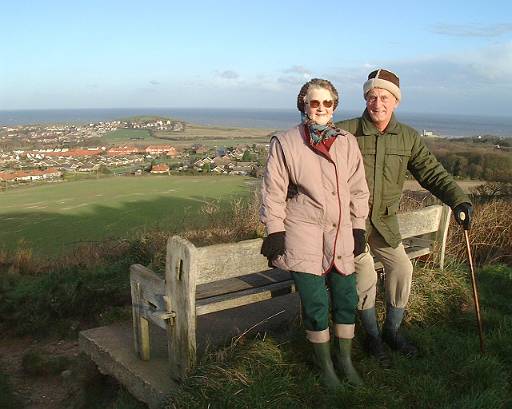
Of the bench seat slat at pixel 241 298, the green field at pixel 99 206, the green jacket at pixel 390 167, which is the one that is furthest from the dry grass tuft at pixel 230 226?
the green jacket at pixel 390 167

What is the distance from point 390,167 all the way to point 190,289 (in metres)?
1.65

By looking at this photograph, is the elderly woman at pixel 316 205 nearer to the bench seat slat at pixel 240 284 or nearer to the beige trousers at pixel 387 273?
the beige trousers at pixel 387 273

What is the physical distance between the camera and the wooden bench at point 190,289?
11.0 ft

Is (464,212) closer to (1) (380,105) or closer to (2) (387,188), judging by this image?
(2) (387,188)

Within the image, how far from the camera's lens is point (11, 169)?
35469mm

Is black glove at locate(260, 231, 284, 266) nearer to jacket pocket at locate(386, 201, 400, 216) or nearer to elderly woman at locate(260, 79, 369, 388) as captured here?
elderly woman at locate(260, 79, 369, 388)

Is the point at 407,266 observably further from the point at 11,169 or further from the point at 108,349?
the point at 11,169

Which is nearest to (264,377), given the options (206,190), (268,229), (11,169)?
(268,229)

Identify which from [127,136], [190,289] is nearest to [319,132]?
[190,289]

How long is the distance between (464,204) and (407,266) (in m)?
0.61

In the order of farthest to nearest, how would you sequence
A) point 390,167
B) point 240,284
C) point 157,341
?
point 157,341, point 240,284, point 390,167

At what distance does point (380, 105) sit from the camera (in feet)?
12.1

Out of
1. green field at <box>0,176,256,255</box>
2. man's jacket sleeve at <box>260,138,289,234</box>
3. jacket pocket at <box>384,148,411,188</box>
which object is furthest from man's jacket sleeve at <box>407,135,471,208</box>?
green field at <box>0,176,256,255</box>

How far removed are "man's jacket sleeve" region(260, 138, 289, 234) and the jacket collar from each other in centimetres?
83
